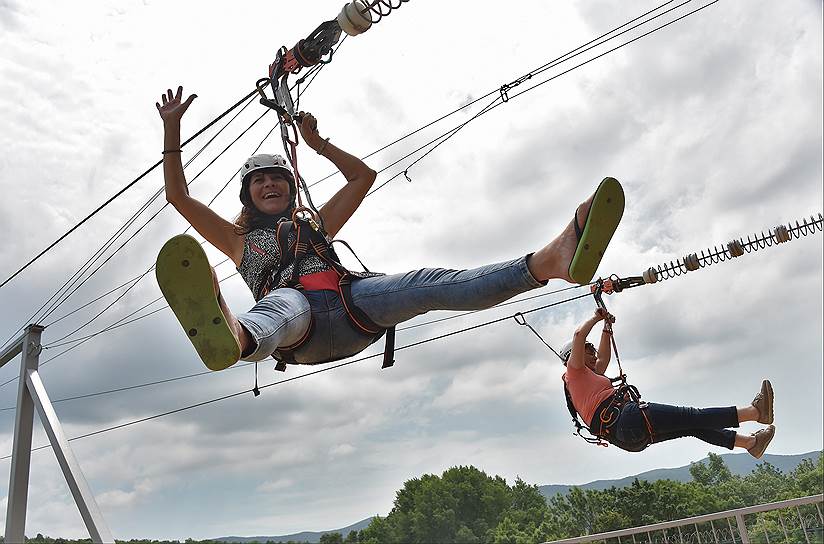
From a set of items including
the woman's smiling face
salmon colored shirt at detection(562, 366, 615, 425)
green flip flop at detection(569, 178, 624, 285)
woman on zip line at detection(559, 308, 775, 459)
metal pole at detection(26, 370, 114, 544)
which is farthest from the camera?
salmon colored shirt at detection(562, 366, 615, 425)

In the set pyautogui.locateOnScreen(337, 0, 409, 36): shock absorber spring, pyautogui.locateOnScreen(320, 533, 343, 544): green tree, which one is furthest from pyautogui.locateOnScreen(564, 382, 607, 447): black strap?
pyautogui.locateOnScreen(320, 533, 343, 544): green tree

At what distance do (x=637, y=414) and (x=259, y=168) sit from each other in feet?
7.45

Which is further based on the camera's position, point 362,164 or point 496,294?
point 362,164

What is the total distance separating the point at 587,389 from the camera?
3918mm

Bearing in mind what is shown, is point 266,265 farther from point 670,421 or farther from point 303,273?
point 670,421

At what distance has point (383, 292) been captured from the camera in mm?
2328

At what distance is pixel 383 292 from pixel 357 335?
0.20 m

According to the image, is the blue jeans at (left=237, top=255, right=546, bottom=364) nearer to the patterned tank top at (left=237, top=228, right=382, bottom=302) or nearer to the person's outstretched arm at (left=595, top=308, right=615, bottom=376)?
the patterned tank top at (left=237, top=228, right=382, bottom=302)

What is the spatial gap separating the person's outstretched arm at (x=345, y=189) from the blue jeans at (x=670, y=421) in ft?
6.10

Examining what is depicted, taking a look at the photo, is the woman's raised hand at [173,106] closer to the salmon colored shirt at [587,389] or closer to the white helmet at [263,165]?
the white helmet at [263,165]

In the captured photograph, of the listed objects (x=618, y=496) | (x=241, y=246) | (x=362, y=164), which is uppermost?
(x=618, y=496)

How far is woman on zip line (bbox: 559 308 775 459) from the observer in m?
3.63

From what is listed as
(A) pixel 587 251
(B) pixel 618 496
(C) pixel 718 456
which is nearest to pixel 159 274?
(A) pixel 587 251

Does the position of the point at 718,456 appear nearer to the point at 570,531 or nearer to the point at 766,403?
the point at 570,531
